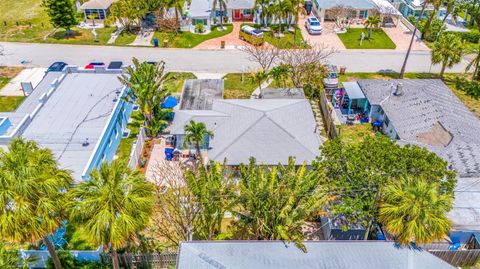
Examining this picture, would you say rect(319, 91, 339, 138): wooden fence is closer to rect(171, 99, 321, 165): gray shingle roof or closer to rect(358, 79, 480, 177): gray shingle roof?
rect(171, 99, 321, 165): gray shingle roof

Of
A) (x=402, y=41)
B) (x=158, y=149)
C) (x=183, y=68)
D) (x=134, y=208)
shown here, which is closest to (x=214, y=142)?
(x=158, y=149)

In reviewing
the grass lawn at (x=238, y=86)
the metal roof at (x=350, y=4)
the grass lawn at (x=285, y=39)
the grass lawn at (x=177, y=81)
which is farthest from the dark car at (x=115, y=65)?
the metal roof at (x=350, y=4)

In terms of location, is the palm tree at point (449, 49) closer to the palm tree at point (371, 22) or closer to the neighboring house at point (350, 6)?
the palm tree at point (371, 22)

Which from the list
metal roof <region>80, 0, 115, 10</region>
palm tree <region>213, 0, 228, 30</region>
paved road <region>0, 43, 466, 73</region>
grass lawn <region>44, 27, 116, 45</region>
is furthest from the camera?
metal roof <region>80, 0, 115, 10</region>

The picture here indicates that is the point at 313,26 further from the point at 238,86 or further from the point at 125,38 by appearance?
the point at 125,38

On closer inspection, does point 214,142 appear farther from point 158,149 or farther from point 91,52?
point 91,52

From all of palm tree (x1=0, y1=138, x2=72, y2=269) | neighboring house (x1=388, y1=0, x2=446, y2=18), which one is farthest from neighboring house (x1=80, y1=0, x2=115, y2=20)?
neighboring house (x1=388, y1=0, x2=446, y2=18)
